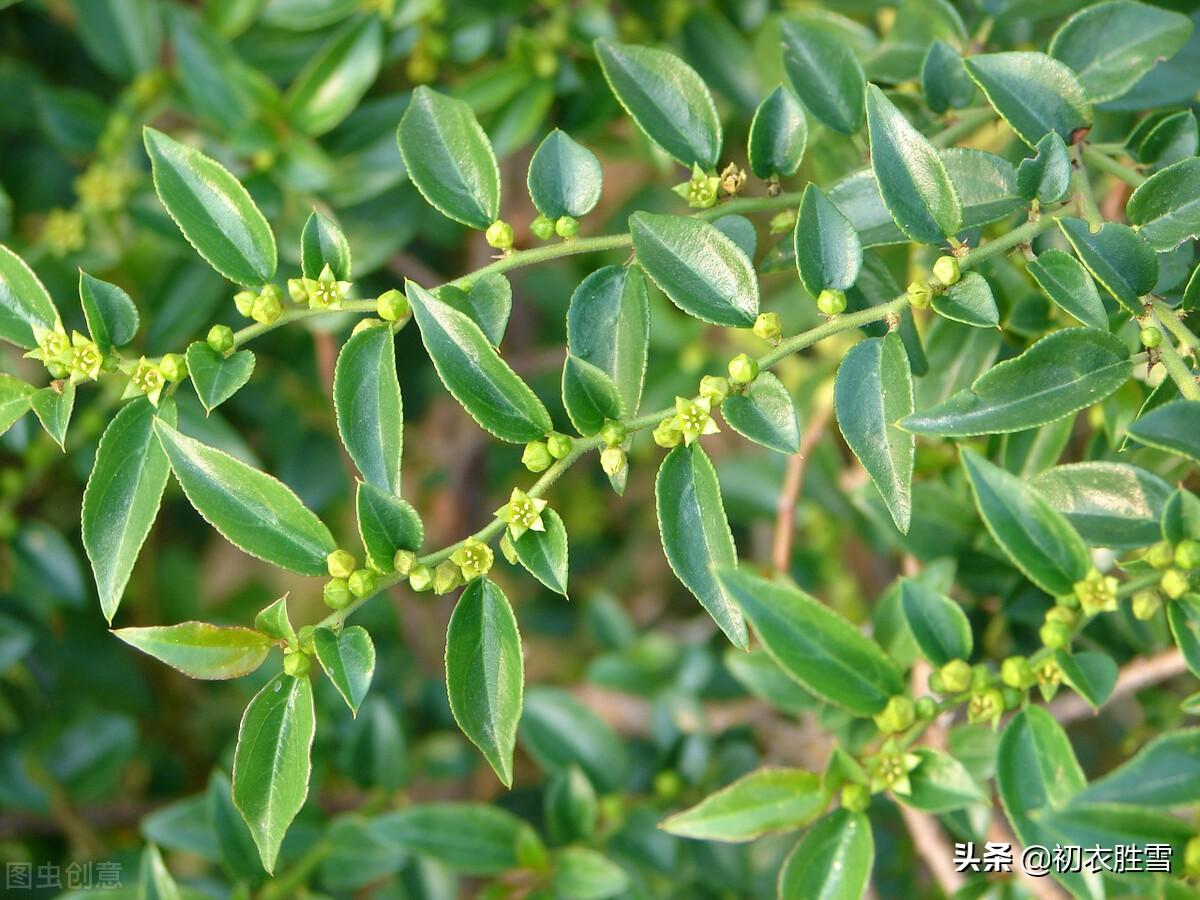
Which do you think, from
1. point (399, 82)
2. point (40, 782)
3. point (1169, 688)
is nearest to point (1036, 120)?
point (1169, 688)

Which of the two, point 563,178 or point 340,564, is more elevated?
point 563,178

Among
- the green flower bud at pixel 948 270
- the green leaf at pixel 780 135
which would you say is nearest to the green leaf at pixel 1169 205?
the green flower bud at pixel 948 270

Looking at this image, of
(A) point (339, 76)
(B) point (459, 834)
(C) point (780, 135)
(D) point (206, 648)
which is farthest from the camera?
(A) point (339, 76)

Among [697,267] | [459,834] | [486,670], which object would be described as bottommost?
[459,834]

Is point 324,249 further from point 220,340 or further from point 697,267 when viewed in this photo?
point 697,267

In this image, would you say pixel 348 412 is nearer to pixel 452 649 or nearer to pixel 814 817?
pixel 452 649

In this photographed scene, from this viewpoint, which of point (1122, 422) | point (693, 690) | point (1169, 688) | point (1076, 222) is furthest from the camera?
point (693, 690)

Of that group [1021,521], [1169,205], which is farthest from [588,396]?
[1169,205]

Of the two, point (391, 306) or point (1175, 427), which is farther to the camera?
point (391, 306)
